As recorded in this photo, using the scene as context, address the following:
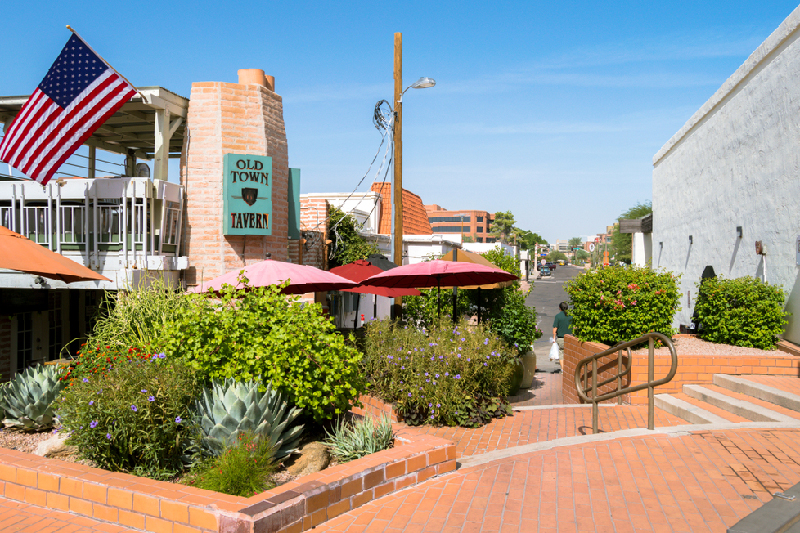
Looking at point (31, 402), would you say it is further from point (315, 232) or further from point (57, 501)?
point (315, 232)

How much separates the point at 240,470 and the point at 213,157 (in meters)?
7.84

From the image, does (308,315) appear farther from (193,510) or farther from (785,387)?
(785,387)

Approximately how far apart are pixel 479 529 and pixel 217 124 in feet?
29.6

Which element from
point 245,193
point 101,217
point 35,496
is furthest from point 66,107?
point 35,496

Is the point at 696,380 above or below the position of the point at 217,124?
below

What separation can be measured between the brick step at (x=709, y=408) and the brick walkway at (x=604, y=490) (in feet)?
3.52

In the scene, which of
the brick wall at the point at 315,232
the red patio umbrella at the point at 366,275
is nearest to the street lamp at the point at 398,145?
the red patio umbrella at the point at 366,275

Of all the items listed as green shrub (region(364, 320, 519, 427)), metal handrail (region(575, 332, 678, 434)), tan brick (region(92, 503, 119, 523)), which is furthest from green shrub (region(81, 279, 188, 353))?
metal handrail (region(575, 332, 678, 434))

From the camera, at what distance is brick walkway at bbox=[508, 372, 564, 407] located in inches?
390

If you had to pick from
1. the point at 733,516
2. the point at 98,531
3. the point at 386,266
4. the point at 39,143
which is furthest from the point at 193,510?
the point at 386,266

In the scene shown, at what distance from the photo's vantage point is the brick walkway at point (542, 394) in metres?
9.90

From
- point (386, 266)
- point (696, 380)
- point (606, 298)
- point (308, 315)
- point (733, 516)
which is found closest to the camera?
point (733, 516)

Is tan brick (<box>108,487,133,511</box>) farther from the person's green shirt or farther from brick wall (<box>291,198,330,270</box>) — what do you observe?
the person's green shirt

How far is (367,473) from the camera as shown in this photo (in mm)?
4375
